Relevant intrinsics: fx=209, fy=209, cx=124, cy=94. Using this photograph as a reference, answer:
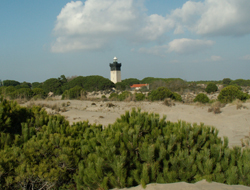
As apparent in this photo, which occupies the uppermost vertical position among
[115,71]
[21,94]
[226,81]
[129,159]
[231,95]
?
[115,71]

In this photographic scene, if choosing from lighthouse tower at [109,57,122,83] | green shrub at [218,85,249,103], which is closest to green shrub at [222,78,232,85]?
lighthouse tower at [109,57,122,83]

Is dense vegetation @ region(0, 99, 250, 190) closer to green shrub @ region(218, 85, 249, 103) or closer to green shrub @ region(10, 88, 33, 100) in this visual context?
green shrub @ region(10, 88, 33, 100)

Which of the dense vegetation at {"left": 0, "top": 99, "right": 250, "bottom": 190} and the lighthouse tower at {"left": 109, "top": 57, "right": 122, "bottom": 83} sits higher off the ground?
the lighthouse tower at {"left": 109, "top": 57, "right": 122, "bottom": 83}

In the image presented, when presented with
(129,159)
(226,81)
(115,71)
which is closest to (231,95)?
(129,159)

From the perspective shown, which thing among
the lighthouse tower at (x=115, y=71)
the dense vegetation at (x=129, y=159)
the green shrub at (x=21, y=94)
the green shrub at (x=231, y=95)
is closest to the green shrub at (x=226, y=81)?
the lighthouse tower at (x=115, y=71)

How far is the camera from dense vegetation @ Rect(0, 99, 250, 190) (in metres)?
3.05

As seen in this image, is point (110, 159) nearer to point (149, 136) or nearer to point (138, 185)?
point (138, 185)

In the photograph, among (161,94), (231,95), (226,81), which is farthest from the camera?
(226,81)

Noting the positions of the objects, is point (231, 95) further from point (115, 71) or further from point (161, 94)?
point (115, 71)

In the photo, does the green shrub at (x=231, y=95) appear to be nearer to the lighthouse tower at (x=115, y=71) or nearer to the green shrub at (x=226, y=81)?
the green shrub at (x=226, y=81)

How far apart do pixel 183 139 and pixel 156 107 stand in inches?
408

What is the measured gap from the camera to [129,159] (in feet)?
10.6

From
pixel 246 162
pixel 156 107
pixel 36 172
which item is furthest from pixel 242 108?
pixel 36 172

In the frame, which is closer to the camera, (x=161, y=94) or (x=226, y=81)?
(x=161, y=94)
